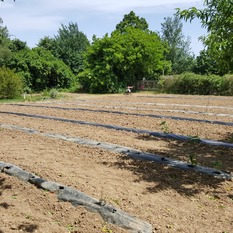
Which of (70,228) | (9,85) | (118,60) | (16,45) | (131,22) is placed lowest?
(70,228)

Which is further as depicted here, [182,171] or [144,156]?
[144,156]

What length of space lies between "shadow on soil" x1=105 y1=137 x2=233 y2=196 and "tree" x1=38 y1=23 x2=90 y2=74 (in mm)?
30262

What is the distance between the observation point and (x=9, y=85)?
69.4 feet

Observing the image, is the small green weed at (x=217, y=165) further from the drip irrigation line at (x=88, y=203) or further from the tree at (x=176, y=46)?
the tree at (x=176, y=46)

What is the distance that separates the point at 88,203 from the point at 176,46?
4720cm

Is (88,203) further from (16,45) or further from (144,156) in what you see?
(16,45)

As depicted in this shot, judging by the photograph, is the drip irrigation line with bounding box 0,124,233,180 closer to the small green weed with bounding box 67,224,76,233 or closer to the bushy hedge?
the small green weed with bounding box 67,224,76,233

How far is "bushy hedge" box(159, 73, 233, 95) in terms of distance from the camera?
22.0 meters

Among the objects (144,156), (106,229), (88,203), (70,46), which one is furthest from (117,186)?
(70,46)

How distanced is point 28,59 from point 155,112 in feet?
62.6

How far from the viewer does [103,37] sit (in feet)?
92.9

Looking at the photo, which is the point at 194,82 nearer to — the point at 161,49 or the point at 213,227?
the point at 161,49

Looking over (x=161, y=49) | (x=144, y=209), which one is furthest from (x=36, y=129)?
(x=161, y=49)

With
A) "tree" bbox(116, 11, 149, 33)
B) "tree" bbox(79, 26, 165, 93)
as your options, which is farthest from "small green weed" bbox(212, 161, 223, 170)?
"tree" bbox(116, 11, 149, 33)
